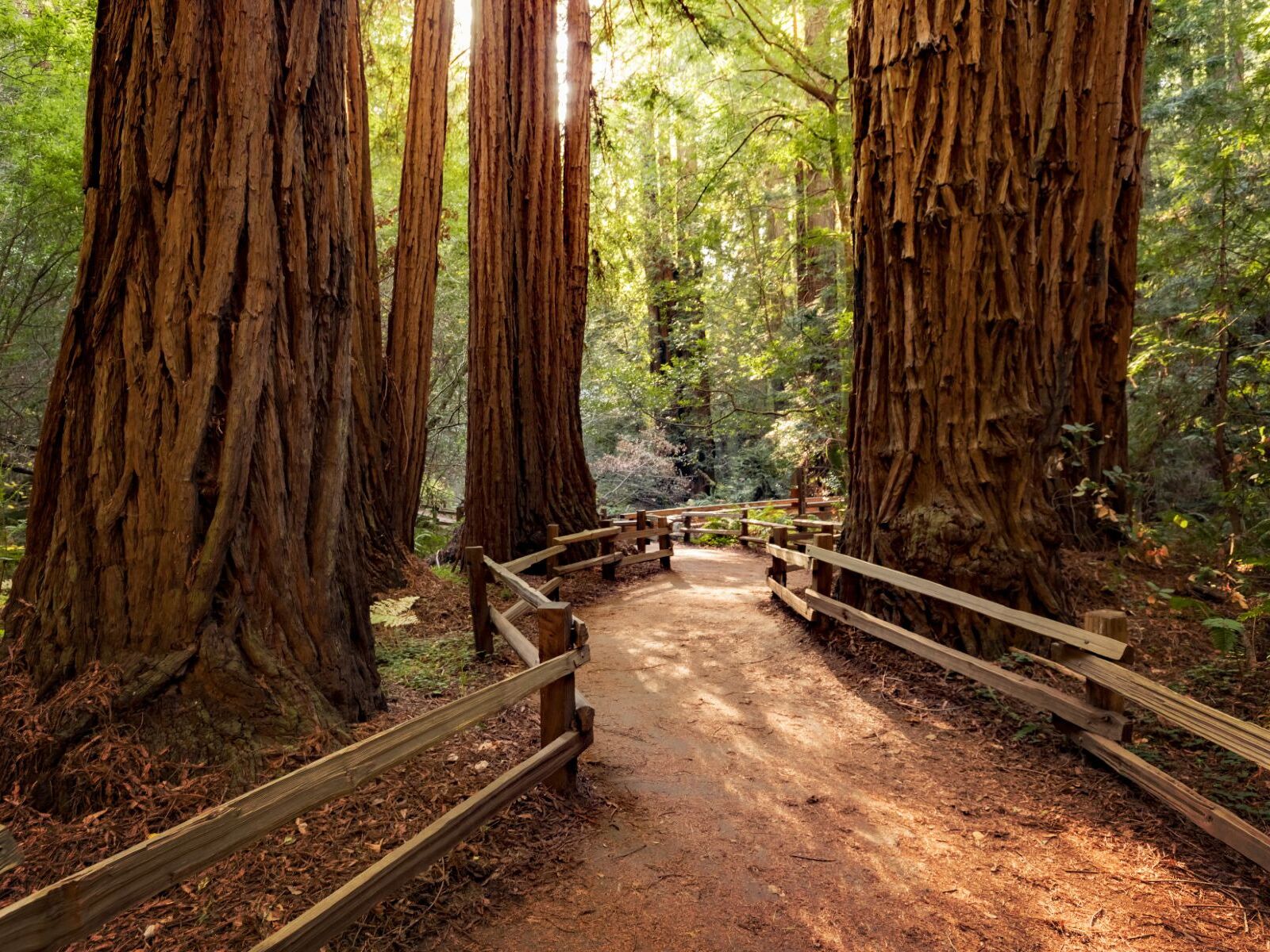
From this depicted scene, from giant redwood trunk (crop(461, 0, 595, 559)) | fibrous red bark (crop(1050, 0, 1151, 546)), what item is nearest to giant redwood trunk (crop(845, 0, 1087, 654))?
fibrous red bark (crop(1050, 0, 1151, 546))

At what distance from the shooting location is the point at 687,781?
13.1 ft

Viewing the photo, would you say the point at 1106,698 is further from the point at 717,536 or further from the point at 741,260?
the point at 741,260

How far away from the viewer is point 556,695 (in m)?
3.59

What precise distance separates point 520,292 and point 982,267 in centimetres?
632

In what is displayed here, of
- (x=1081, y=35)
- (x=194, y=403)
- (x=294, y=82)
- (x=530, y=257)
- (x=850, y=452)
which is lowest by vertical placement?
(x=850, y=452)

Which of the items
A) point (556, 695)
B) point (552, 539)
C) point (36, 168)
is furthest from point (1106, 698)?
point (36, 168)

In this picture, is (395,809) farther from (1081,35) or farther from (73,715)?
(1081,35)

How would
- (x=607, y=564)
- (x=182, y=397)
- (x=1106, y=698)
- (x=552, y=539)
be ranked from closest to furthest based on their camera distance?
(x=182, y=397), (x=1106, y=698), (x=552, y=539), (x=607, y=564)

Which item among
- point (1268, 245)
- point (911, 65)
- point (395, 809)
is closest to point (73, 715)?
point (395, 809)

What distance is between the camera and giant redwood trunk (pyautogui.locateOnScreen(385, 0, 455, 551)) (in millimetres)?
9086

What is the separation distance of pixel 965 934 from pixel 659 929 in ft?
3.80

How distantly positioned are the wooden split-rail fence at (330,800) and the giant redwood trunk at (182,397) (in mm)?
918

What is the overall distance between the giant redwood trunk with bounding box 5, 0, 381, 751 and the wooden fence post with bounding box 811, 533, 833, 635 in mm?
4637

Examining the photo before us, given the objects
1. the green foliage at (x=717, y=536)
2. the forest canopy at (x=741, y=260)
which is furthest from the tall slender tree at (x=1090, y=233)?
the green foliage at (x=717, y=536)
